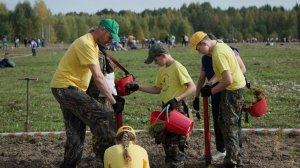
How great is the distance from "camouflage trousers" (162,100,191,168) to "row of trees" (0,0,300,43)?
69.0m

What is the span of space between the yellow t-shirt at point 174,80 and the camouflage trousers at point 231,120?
1.63 ft

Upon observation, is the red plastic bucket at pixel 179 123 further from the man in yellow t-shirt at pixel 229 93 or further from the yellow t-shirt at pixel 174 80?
the man in yellow t-shirt at pixel 229 93

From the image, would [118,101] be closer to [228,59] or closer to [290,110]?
[228,59]

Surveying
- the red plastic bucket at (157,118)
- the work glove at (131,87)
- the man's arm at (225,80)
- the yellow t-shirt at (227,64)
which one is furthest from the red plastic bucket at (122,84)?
the man's arm at (225,80)

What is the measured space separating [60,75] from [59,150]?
1853mm

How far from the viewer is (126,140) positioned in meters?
4.54

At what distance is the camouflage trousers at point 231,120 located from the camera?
231 inches

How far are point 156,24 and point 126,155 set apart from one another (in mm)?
92864

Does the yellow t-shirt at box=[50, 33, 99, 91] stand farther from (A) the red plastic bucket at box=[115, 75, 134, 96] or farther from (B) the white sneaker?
(B) the white sneaker

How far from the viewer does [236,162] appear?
5918 mm

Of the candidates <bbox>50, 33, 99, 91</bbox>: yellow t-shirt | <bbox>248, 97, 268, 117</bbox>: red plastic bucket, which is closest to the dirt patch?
<bbox>248, 97, 268, 117</bbox>: red plastic bucket

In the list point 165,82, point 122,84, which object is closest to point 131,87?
point 122,84

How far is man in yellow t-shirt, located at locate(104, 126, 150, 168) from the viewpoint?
443cm

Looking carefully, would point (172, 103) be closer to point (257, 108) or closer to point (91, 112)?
point (91, 112)
